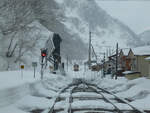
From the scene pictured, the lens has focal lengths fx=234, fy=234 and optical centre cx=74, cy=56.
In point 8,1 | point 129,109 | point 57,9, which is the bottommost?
point 129,109

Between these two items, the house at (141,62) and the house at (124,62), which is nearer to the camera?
the house at (141,62)

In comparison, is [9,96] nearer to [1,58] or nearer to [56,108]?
[56,108]

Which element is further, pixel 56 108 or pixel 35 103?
pixel 35 103

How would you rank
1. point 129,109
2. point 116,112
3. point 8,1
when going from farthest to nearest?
point 8,1
point 129,109
point 116,112

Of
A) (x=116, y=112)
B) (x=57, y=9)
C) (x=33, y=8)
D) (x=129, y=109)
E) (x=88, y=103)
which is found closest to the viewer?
(x=116, y=112)

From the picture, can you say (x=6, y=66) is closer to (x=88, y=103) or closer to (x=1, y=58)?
(x=1, y=58)

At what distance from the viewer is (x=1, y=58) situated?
38688mm

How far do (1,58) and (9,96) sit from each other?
29243 mm

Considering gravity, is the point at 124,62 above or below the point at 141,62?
above

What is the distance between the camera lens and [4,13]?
35250mm

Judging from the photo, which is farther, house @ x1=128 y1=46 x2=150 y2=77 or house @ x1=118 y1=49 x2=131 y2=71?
house @ x1=118 y1=49 x2=131 y2=71

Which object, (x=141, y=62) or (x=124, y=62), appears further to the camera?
(x=124, y=62)

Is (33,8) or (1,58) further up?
(33,8)

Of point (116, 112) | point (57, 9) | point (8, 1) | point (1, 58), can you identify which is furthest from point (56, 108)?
point (57, 9)
